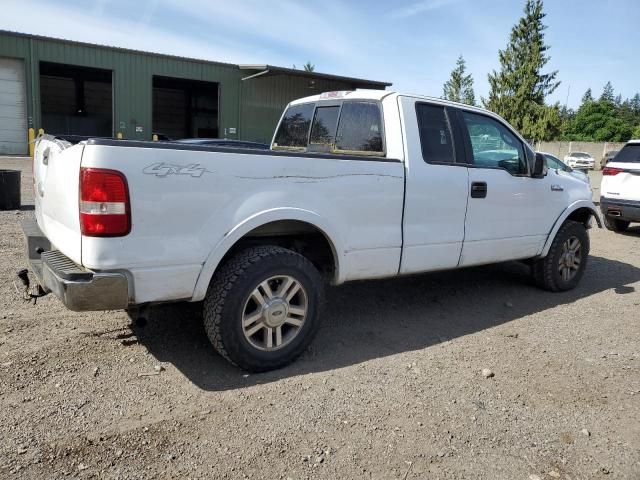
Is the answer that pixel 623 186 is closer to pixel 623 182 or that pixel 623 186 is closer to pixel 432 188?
pixel 623 182

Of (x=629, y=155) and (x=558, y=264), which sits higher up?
(x=629, y=155)

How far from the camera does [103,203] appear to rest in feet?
9.16

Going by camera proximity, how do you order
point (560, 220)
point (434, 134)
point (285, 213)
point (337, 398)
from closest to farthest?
1. point (337, 398)
2. point (285, 213)
3. point (434, 134)
4. point (560, 220)

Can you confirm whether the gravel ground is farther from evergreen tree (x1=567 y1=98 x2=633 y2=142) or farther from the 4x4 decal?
evergreen tree (x1=567 y1=98 x2=633 y2=142)

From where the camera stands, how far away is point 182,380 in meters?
3.38

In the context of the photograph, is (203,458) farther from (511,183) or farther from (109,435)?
(511,183)

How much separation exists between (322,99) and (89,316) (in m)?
2.78

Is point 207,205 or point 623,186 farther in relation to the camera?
point 623,186

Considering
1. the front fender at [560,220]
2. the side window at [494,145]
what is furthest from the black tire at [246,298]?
the front fender at [560,220]

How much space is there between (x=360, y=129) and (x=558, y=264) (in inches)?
113

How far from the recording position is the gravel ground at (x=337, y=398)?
2613 millimetres

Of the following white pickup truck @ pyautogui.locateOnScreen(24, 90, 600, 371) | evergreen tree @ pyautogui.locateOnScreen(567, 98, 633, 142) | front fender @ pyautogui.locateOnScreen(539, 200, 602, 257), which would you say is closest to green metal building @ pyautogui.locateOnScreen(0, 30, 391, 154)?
front fender @ pyautogui.locateOnScreen(539, 200, 602, 257)

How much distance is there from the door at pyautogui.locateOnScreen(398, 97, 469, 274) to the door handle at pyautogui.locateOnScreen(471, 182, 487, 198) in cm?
9

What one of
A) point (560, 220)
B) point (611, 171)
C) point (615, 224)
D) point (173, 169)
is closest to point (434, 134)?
point (560, 220)
